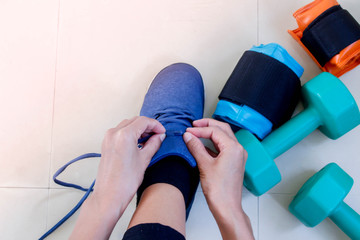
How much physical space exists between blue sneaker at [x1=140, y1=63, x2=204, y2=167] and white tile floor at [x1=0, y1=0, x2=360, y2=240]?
5 cm

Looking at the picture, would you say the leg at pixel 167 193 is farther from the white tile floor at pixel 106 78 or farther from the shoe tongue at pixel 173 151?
the white tile floor at pixel 106 78

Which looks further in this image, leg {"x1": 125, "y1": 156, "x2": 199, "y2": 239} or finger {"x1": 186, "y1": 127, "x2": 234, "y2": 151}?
finger {"x1": 186, "y1": 127, "x2": 234, "y2": 151}

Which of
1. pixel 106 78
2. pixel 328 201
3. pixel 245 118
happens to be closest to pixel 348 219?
pixel 328 201

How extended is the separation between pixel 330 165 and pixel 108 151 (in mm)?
601

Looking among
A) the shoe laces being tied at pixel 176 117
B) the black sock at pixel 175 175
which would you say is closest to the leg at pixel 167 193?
the black sock at pixel 175 175

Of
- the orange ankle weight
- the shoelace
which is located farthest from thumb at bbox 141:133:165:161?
the orange ankle weight

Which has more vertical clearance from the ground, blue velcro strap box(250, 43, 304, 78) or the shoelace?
blue velcro strap box(250, 43, 304, 78)

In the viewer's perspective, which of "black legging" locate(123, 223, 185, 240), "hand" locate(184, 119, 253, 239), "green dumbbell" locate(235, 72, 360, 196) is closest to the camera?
"black legging" locate(123, 223, 185, 240)

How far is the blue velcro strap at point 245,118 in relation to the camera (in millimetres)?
724

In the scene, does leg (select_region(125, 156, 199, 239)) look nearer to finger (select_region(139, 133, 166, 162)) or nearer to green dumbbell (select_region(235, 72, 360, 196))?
finger (select_region(139, 133, 166, 162))

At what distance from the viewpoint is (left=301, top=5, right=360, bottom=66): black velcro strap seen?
0.73m

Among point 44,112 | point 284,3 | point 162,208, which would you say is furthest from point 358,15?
point 44,112

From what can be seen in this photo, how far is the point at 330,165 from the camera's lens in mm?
777

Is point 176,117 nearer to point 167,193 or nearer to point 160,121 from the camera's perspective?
point 160,121
